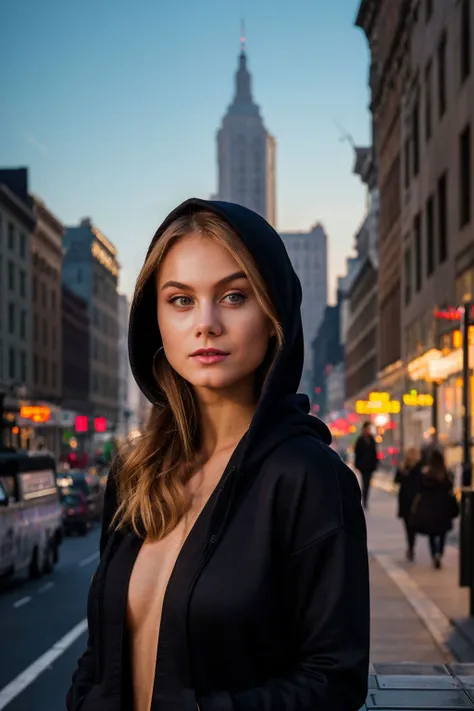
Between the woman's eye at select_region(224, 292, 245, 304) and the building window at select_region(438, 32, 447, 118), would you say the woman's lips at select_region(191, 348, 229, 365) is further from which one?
the building window at select_region(438, 32, 447, 118)

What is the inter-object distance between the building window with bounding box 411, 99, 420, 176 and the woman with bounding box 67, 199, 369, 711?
153 feet

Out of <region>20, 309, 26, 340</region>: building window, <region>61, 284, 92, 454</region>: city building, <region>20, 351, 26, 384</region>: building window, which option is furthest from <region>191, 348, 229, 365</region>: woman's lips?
<region>61, 284, 92, 454</region>: city building

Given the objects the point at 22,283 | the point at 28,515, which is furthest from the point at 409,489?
the point at 22,283

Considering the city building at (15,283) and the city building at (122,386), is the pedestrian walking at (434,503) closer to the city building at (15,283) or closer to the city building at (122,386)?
the city building at (15,283)

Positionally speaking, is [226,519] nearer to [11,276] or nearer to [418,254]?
[418,254]

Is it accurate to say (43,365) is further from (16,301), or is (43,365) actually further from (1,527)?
(1,527)

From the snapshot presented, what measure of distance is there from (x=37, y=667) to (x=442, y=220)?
30.5 meters

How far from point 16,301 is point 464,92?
2043 inches

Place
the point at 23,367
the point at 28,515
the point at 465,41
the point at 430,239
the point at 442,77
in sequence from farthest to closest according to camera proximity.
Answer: the point at 23,367 → the point at 430,239 → the point at 442,77 → the point at 465,41 → the point at 28,515

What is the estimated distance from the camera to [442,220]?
41.0m

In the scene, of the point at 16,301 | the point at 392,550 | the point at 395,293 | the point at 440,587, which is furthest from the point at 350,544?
the point at 16,301

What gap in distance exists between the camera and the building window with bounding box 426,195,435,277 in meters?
45.0

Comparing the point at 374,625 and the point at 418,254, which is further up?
the point at 418,254

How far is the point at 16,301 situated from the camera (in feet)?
269
